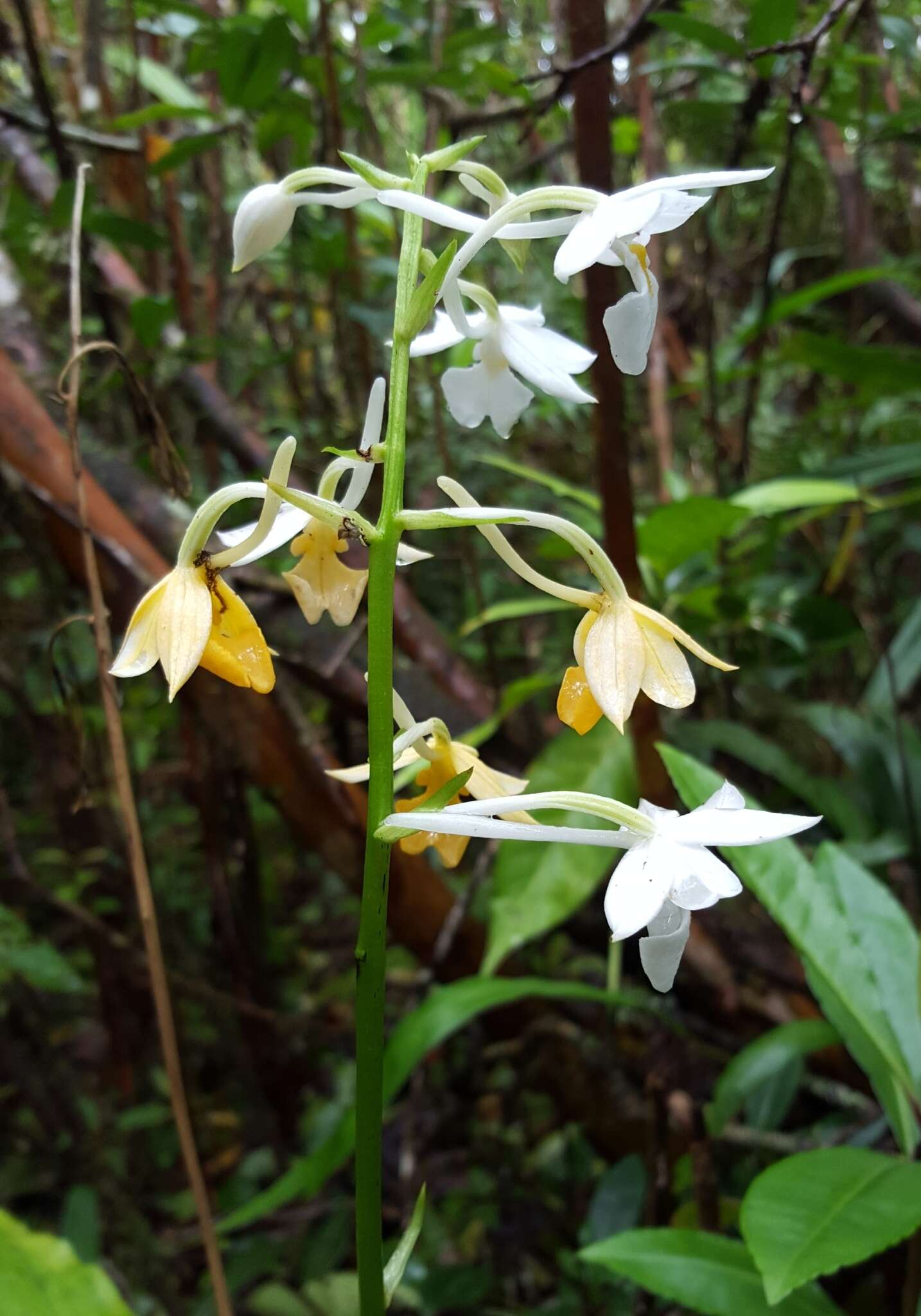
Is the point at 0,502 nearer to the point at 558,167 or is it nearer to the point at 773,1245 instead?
the point at 773,1245

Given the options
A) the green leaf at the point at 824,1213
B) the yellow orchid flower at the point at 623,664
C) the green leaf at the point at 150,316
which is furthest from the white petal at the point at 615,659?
the green leaf at the point at 150,316

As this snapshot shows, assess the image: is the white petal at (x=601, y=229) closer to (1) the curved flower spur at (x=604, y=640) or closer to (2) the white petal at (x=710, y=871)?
(1) the curved flower spur at (x=604, y=640)

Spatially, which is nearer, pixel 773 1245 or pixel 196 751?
pixel 773 1245

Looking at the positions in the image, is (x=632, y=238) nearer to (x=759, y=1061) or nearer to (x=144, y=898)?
(x=144, y=898)

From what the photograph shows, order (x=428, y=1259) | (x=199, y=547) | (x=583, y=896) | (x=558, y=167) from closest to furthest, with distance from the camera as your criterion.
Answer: (x=199, y=547) → (x=583, y=896) → (x=428, y=1259) → (x=558, y=167)

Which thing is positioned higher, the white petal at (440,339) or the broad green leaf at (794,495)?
the white petal at (440,339)

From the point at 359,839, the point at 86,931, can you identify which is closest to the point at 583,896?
the point at 359,839

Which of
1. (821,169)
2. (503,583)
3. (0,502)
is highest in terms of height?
(821,169)
